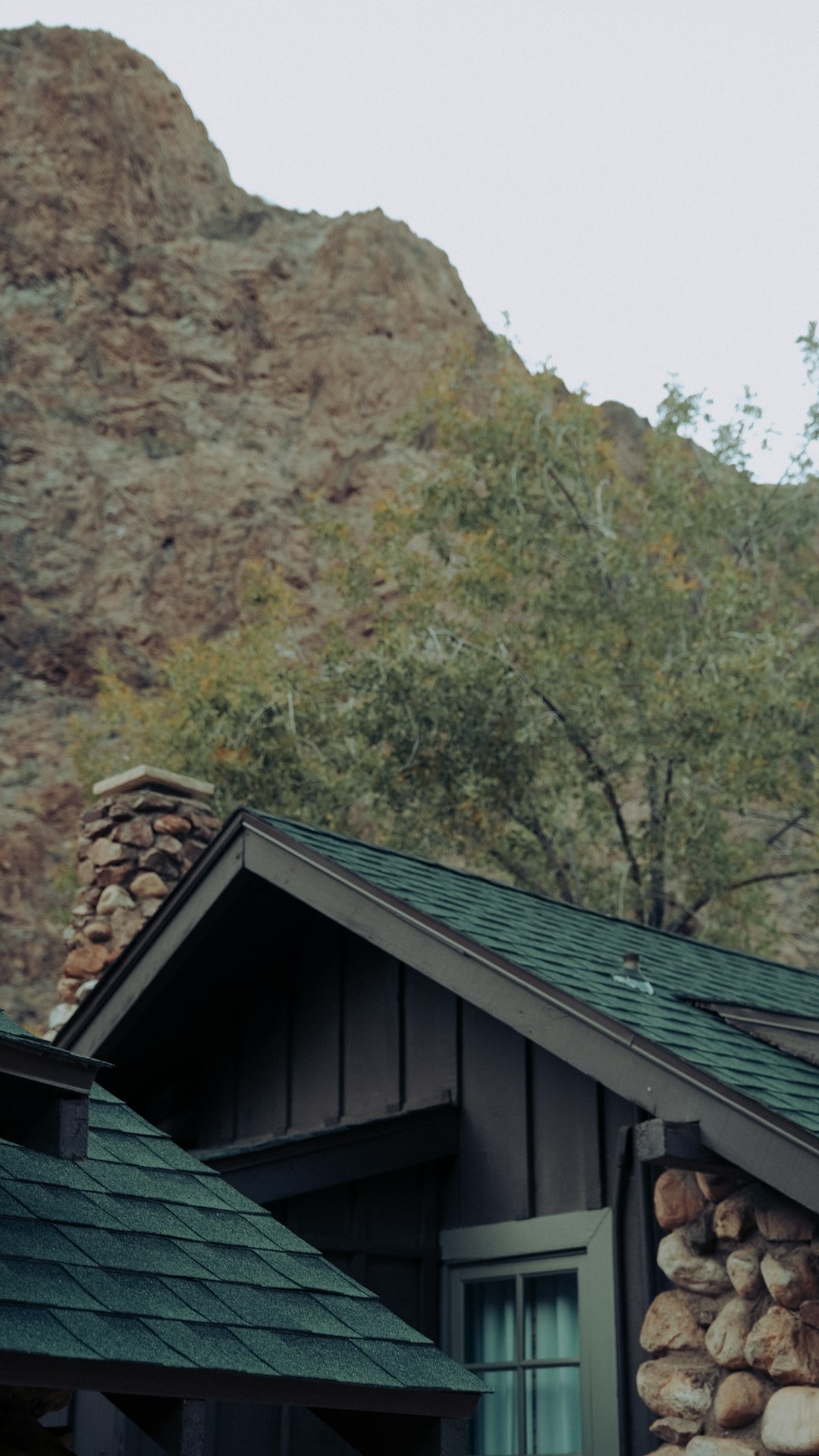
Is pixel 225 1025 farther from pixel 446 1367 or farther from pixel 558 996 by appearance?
pixel 446 1367

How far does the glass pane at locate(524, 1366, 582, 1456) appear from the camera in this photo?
5.43 m

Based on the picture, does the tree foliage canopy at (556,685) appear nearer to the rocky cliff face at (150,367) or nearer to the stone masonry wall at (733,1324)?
the rocky cliff face at (150,367)

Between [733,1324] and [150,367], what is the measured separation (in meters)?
32.1

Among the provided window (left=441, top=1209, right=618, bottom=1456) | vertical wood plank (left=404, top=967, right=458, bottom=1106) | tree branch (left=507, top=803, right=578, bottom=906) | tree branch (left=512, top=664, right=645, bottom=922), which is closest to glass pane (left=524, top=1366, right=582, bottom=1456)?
window (left=441, top=1209, right=618, bottom=1456)

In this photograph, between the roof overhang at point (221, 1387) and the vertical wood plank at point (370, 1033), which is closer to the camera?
the roof overhang at point (221, 1387)

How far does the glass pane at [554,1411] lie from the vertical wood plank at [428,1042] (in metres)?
1.21

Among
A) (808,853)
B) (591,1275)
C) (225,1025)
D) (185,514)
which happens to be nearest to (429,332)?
(185,514)

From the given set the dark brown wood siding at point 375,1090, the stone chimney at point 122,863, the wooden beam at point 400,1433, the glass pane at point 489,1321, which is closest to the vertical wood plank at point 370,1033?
the dark brown wood siding at point 375,1090

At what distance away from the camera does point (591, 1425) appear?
5.29 meters

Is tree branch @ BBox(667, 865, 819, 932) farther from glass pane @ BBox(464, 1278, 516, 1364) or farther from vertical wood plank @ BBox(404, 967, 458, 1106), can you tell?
A: glass pane @ BBox(464, 1278, 516, 1364)

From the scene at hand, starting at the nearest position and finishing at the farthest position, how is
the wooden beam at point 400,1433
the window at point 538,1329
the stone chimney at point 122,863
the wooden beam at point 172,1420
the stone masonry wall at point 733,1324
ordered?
the wooden beam at point 172,1420 → the wooden beam at point 400,1433 → the stone masonry wall at point 733,1324 → the window at point 538,1329 → the stone chimney at point 122,863

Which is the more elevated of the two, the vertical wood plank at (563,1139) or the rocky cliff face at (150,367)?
the rocky cliff face at (150,367)

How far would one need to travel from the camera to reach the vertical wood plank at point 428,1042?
6487 millimetres

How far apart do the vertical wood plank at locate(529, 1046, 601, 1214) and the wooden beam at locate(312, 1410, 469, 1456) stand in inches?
79.1
